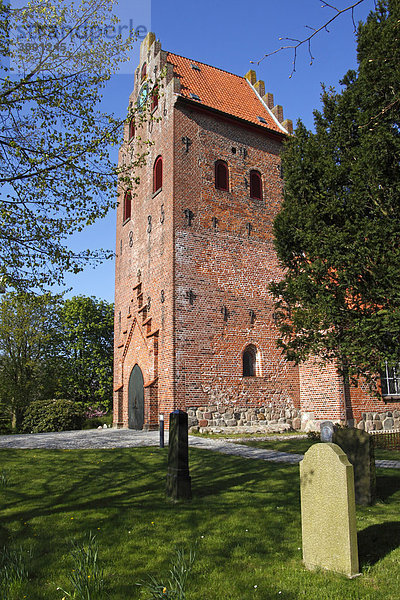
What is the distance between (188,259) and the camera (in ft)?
61.0

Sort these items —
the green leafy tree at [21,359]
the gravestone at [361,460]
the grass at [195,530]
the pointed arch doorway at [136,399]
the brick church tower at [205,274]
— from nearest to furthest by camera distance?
the grass at [195,530], the gravestone at [361,460], the brick church tower at [205,274], the pointed arch doorway at [136,399], the green leafy tree at [21,359]

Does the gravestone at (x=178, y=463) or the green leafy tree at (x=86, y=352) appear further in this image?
the green leafy tree at (x=86, y=352)

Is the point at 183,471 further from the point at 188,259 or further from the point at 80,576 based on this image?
the point at 188,259

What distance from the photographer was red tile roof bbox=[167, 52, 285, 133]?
71.2 feet

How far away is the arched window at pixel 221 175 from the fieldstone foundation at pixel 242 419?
32.2 ft

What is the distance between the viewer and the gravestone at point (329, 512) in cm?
405

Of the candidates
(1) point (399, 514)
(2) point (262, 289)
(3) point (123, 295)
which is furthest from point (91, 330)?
(1) point (399, 514)

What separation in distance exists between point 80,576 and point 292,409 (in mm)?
17449

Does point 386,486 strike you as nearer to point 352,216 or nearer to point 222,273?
point 352,216

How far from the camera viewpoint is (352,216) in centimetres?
1091

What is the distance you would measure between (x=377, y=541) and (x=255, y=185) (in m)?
18.9

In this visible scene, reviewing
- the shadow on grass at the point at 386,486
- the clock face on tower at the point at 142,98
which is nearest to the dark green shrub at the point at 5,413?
the clock face on tower at the point at 142,98

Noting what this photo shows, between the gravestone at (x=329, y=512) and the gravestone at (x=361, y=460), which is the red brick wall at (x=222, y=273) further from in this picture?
the gravestone at (x=329, y=512)

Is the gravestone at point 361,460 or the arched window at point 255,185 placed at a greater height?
the arched window at point 255,185
